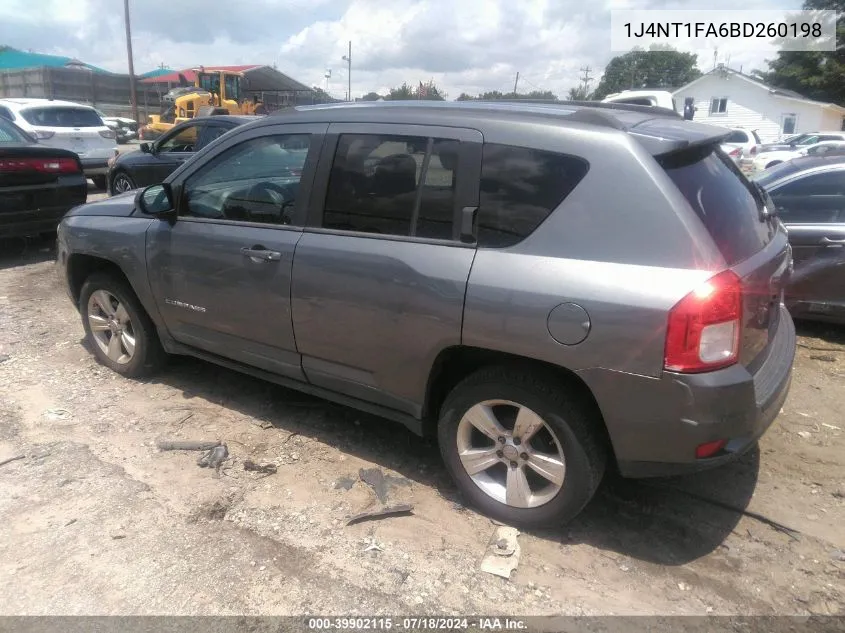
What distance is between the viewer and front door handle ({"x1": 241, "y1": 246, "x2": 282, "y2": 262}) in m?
3.32

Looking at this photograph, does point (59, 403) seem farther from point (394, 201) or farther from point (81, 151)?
point (81, 151)

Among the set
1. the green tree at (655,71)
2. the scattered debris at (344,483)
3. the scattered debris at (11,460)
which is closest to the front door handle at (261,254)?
the scattered debris at (344,483)

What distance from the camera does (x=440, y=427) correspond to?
9.92 feet

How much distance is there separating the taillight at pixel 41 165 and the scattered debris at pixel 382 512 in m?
6.34

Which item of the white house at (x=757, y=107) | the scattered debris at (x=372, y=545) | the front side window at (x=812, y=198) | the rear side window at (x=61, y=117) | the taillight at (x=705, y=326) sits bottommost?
the scattered debris at (x=372, y=545)

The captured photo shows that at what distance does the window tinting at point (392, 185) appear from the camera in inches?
113

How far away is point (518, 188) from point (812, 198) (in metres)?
3.72

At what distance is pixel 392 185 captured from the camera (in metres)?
3.04

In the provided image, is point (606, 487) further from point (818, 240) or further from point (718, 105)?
point (718, 105)

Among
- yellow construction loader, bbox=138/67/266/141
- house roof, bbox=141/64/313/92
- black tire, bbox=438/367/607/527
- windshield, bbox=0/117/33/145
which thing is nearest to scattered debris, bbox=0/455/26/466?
black tire, bbox=438/367/607/527

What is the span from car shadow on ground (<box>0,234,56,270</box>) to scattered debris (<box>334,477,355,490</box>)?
623 cm

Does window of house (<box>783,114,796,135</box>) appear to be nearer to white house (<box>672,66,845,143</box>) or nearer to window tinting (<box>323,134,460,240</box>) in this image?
white house (<box>672,66,845,143</box>)

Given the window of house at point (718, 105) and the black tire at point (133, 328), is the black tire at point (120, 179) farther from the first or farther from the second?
the window of house at point (718, 105)

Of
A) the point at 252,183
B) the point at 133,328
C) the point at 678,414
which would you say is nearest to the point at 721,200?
the point at 678,414
